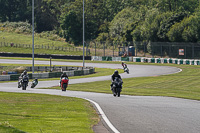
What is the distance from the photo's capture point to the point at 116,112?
14.4 meters

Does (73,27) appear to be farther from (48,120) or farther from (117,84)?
(48,120)

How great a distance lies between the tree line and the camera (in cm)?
8625

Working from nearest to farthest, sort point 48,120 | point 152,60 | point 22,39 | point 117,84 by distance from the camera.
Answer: point 48,120
point 117,84
point 152,60
point 22,39

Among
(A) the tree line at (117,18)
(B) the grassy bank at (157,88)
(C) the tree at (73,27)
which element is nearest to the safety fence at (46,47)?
(C) the tree at (73,27)

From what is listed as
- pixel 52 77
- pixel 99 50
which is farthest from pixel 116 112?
pixel 99 50

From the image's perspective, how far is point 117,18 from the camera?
115 meters

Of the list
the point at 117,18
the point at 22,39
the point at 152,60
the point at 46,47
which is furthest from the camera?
the point at 22,39

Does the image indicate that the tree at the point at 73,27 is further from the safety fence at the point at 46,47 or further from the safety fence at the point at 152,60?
the safety fence at the point at 152,60

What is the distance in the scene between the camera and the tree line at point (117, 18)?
86250 mm

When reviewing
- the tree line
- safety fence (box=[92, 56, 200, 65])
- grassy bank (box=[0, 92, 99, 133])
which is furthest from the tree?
grassy bank (box=[0, 92, 99, 133])

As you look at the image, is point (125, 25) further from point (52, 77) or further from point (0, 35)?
point (52, 77)

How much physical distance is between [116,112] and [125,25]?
92132mm

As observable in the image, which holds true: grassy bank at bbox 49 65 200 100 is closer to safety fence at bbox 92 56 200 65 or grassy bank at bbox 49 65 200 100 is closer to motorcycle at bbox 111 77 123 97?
motorcycle at bbox 111 77 123 97

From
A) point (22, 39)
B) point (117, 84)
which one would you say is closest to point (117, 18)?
point (22, 39)
